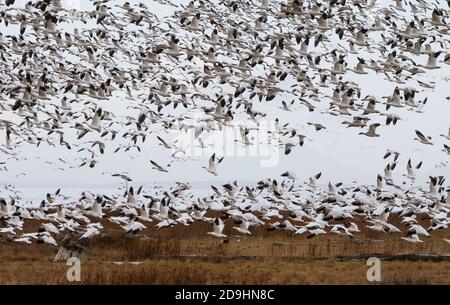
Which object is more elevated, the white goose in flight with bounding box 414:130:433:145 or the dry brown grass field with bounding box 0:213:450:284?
the white goose in flight with bounding box 414:130:433:145

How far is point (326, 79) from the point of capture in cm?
3062

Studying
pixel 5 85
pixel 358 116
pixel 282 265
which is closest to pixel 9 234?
pixel 5 85

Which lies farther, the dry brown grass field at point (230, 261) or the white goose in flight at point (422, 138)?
the white goose in flight at point (422, 138)

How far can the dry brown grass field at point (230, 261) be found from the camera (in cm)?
2470

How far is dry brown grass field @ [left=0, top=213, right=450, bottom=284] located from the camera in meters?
24.7

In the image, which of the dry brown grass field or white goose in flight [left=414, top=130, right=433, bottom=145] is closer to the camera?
the dry brown grass field

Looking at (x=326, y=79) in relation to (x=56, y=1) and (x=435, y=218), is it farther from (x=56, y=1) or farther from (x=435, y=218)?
(x=56, y=1)

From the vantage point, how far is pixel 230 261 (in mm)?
27969

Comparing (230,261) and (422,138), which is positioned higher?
(422,138)

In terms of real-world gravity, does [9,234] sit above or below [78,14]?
below

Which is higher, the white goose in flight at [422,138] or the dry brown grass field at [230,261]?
the white goose in flight at [422,138]

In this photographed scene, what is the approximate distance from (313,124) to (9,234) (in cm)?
1076
